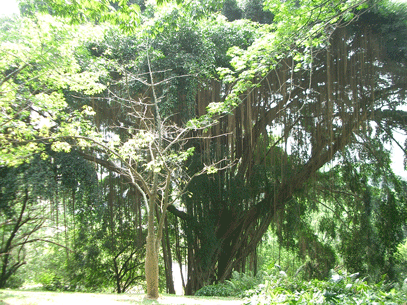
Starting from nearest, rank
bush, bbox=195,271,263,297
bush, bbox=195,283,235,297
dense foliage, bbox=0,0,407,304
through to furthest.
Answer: bush, bbox=195,271,263,297 < bush, bbox=195,283,235,297 < dense foliage, bbox=0,0,407,304

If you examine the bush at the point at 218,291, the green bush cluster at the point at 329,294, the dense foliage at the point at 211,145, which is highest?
the dense foliage at the point at 211,145

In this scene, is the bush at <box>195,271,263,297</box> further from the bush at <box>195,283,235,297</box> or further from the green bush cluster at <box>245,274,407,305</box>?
the green bush cluster at <box>245,274,407,305</box>

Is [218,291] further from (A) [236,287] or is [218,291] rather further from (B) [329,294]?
(B) [329,294]

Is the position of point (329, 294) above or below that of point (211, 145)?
below

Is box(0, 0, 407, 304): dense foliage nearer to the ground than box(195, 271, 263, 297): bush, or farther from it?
farther from it

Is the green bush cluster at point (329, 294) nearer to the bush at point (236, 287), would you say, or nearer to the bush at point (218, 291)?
the bush at point (236, 287)

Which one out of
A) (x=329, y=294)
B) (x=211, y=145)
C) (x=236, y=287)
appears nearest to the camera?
(x=329, y=294)

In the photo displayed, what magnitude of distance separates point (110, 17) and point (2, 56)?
107 inches

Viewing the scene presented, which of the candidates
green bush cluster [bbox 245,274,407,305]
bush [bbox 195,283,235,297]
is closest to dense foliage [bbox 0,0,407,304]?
bush [bbox 195,283,235,297]

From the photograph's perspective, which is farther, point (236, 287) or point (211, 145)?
point (211, 145)

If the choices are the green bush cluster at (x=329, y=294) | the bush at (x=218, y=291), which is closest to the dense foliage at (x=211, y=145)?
the bush at (x=218, y=291)

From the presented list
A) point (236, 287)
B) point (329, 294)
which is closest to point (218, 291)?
point (236, 287)

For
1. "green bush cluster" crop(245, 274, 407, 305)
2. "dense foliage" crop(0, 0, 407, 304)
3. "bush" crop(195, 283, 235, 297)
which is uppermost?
"dense foliage" crop(0, 0, 407, 304)

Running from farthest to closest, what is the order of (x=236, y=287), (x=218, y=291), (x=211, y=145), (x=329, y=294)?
(x=211, y=145), (x=218, y=291), (x=236, y=287), (x=329, y=294)
